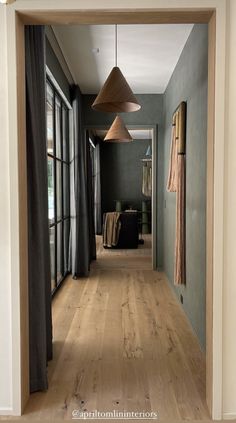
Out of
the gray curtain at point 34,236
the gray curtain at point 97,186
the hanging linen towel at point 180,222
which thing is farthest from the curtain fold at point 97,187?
the gray curtain at point 34,236

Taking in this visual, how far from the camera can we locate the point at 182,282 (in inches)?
147

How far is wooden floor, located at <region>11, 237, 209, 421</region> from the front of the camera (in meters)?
2.19

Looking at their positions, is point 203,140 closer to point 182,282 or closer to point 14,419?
point 182,282

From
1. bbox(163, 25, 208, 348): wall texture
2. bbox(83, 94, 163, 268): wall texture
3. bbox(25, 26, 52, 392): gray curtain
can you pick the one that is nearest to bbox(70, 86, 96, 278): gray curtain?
bbox(83, 94, 163, 268): wall texture

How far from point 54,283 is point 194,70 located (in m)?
2.82

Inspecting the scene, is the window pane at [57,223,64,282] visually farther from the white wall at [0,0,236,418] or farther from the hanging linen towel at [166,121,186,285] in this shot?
the white wall at [0,0,236,418]

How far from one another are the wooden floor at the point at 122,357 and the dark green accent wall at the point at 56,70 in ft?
8.07

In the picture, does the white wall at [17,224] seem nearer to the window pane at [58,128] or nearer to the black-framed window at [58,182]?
the black-framed window at [58,182]

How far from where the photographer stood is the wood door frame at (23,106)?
1967 millimetres

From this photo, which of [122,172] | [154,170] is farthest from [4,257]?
[122,172]

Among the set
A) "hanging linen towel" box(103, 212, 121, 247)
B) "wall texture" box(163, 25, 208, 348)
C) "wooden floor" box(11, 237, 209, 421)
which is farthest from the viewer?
"hanging linen towel" box(103, 212, 121, 247)

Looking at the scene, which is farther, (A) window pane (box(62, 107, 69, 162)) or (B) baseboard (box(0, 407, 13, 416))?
(A) window pane (box(62, 107, 69, 162))

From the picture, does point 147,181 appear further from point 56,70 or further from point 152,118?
point 56,70

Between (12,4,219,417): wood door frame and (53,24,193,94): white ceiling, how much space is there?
155 centimetres
